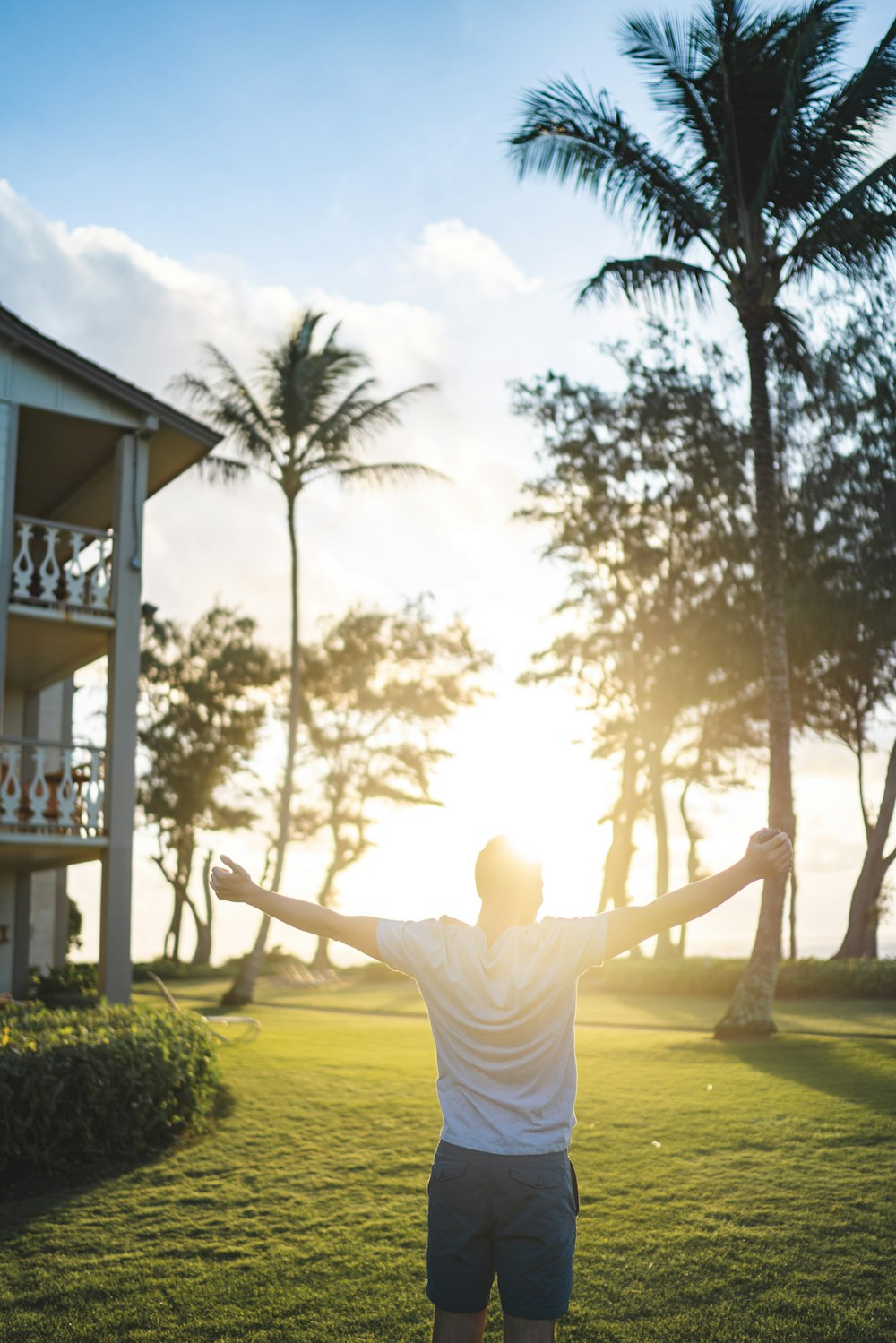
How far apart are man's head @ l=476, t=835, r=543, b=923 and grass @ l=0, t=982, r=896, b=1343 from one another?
313 cm

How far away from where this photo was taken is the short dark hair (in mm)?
3107

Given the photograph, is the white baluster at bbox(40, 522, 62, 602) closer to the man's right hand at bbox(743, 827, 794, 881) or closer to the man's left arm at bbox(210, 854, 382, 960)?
the man's left arm at bbox(210, 854, 382, 960)

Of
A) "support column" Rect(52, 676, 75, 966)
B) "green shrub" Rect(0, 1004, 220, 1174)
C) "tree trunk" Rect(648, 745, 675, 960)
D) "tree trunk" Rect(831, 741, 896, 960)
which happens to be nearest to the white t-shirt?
"green shrub" Rect(0, 1004, 220, 1174)

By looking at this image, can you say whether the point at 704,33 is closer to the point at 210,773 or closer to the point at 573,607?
the point at 573,607

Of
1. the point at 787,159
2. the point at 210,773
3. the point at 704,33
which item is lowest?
the point at 210,773

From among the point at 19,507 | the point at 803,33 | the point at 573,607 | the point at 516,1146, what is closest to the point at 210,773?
the point at 573,607

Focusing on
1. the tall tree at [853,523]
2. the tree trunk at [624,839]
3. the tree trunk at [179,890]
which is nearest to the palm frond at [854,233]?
the tall tree at [853,523]

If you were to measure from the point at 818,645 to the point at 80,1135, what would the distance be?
19367 mm

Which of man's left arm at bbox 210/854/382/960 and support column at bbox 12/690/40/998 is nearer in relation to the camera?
man's left arm at bbox 210/854/382/960

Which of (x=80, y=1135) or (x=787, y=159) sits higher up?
(x=787, y=159)

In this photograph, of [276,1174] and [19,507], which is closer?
[276,1174]

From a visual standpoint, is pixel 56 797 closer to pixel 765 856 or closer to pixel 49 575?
pixel 49 575

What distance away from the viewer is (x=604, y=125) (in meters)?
14.9

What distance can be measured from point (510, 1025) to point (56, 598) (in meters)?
12.7
